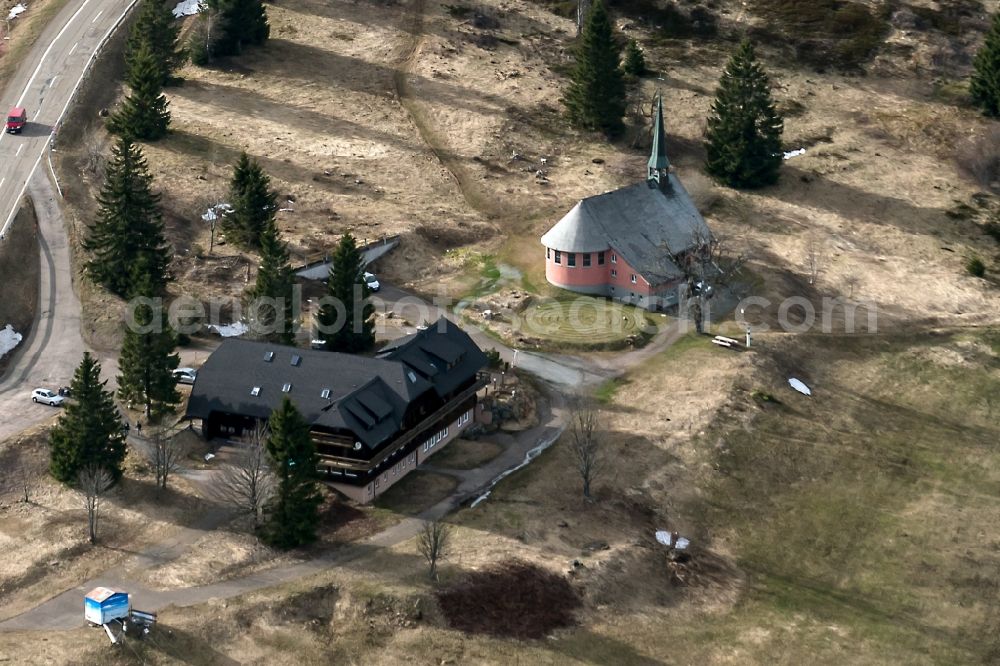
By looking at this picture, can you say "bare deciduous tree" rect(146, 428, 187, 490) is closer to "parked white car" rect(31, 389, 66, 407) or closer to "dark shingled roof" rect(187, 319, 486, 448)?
"dark shingled roof" rect(187, 319, 486, 448)

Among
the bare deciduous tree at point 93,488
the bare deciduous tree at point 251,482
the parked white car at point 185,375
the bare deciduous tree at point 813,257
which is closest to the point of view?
the bare deciduous tree at point 93,488

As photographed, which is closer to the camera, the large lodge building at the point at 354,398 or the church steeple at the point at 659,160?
the large lodge building at the point at 354,398

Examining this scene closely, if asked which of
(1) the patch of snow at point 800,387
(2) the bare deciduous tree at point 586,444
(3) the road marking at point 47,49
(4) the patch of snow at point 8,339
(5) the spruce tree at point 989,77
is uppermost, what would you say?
(3) the road marking at point 47,49

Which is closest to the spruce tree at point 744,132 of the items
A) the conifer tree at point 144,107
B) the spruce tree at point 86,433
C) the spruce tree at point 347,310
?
the spruce tree at point 347,310

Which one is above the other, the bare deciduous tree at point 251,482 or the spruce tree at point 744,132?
the spruce tree at point 744,132

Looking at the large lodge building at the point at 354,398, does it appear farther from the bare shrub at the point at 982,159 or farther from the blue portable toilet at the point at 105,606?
the bare shrub at the point at 982,159

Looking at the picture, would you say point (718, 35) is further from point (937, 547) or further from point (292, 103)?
point (937, 547)

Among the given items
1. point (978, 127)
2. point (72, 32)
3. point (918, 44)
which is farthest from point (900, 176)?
point (72, 32)

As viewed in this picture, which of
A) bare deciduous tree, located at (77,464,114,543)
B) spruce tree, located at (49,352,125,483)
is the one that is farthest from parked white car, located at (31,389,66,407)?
bare deciduous tree, located at (77,464,114,543)
